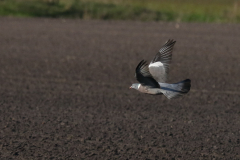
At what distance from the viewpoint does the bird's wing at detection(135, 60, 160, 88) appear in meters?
3.91

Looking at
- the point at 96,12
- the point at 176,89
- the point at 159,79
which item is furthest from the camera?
the point at 96,12

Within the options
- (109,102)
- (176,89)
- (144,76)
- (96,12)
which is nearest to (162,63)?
(176,89)

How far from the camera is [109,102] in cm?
866

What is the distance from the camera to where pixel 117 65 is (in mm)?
12109

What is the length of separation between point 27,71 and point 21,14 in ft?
39.9

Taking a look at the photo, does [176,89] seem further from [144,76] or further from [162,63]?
[162,63]

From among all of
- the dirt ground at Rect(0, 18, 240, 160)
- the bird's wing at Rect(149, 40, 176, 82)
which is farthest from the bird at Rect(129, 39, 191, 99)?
the dirt ground at Rect(0, 18, 240, 160)

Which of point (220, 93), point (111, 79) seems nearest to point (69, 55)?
point (111, 79)

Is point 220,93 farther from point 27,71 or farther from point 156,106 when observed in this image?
point 27,71

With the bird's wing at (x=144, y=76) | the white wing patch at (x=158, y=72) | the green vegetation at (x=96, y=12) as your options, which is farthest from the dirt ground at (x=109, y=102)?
the green vegetation at (x=96, y=12)

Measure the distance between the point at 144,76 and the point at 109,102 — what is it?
472 cm

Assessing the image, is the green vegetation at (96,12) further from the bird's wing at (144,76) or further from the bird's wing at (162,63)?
the bird's wing at (144,76)

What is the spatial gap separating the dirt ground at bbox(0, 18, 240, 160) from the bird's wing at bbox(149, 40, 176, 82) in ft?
4.42

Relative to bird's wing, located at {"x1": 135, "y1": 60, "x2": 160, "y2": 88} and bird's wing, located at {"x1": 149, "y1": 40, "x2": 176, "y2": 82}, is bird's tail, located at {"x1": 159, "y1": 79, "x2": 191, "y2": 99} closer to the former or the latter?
bird's wing, located at {"x1": 135, "y1": 60, "x2": 160, "y2": 88}
